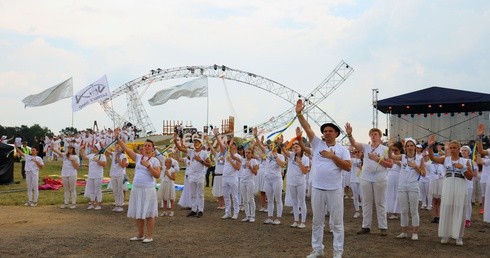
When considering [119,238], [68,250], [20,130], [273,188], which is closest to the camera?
[68,250]

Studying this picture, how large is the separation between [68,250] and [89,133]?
25.7 meters

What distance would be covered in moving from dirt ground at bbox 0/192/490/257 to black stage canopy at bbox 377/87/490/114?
61.1ft

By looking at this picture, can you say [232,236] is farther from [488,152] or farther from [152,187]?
[488,152]

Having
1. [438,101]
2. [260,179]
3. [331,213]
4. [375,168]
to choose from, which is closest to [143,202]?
[331,213]

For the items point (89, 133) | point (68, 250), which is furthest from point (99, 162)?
point (89, 133)

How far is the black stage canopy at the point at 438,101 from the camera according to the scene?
98.7ft

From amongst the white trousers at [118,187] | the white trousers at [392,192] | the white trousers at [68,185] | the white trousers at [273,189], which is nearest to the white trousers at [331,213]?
the white trousers at [273,189]

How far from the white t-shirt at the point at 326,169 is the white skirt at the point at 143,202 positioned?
10.0 feet

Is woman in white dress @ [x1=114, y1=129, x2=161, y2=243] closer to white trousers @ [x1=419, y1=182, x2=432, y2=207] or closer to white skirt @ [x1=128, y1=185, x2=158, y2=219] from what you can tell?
white skirt @ [x1=128, y1=185, x2=158, y2=219]

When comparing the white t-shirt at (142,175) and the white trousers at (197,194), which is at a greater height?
the white t-shirt at (142,175)

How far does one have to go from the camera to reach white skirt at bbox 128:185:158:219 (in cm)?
891

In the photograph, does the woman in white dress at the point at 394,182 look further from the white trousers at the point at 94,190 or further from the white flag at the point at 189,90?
the white trousers at the point at 94,190

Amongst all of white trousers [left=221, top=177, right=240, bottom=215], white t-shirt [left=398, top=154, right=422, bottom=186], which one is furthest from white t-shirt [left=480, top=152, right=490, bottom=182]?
white trousers [left=221, top=177, right=240, bottom=215]

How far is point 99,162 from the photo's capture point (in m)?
14.4
